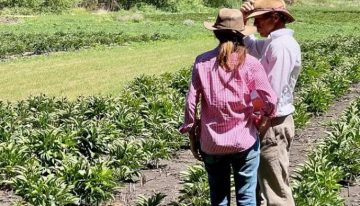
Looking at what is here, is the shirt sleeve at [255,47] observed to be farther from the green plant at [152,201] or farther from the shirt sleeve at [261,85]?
the green plant at [152,201]

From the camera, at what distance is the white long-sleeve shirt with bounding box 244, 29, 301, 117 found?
433 centimetres

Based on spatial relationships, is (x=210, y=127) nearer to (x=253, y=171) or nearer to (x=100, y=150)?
(x=253, y=171)

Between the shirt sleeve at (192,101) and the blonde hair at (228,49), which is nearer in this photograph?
the blonde hair at (228,49)

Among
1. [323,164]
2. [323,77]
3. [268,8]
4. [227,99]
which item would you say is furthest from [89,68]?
[227,99]

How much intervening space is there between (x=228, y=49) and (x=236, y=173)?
89cm

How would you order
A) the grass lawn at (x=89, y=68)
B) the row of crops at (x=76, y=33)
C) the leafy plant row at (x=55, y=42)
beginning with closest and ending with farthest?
the grass lawn at (x=89, y=68), the leafy plant row at (x=55, y=42), the row of crops at (x=76, y=33)

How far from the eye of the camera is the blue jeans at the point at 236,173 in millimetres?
4293

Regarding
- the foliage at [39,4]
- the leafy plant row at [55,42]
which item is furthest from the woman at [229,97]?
the foliage at [39,4]

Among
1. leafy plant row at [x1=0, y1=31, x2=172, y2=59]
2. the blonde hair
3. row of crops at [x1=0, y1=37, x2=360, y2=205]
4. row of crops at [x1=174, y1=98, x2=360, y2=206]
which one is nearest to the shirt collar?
the blonde hair

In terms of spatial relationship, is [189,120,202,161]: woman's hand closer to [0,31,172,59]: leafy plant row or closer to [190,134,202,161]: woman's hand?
[190,134,202,161]: woman's hand

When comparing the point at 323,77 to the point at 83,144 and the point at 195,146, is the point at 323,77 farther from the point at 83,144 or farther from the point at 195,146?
the point at 195,146

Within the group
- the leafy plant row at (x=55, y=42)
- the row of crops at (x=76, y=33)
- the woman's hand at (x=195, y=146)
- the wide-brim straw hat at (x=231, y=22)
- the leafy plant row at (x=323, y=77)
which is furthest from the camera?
the row of crops at (x=76, y=33)

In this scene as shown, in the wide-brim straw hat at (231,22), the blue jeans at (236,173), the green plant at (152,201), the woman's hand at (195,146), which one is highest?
the wide-brim straw hat at (231,22)

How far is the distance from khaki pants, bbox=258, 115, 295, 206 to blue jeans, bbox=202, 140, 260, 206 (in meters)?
0.18
